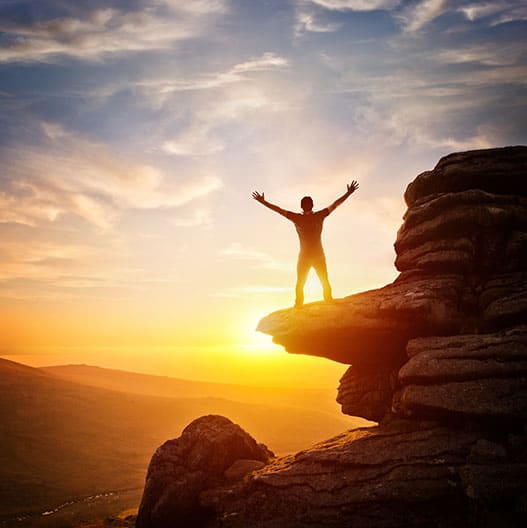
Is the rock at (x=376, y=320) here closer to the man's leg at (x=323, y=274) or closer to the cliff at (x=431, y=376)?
the cliff at (x=431, y=376)

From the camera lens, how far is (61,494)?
72.0 m

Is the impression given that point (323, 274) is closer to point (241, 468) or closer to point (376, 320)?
point (376, 320)

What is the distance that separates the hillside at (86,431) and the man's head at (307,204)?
70.9 m

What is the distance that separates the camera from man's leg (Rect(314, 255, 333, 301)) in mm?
20375

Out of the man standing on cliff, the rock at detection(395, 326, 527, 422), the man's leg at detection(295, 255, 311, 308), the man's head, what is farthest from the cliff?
the man's head

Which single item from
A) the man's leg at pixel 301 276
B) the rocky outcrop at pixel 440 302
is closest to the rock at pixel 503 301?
the rocky outcrop at pixel 440 302

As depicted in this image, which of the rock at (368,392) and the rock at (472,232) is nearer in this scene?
the rock at (472,232)

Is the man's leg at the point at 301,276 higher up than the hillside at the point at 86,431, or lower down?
higher up

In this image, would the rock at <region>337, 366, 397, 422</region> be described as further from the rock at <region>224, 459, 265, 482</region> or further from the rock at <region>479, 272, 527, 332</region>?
the rock at <region>224, 459, 265, 482</region>

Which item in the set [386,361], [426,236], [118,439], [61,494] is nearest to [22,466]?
[61,494]

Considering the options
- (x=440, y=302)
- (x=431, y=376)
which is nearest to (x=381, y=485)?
(x=431, y=376)

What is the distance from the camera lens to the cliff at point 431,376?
13781mm

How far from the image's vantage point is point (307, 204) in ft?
65.9

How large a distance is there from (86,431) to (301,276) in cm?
12424
